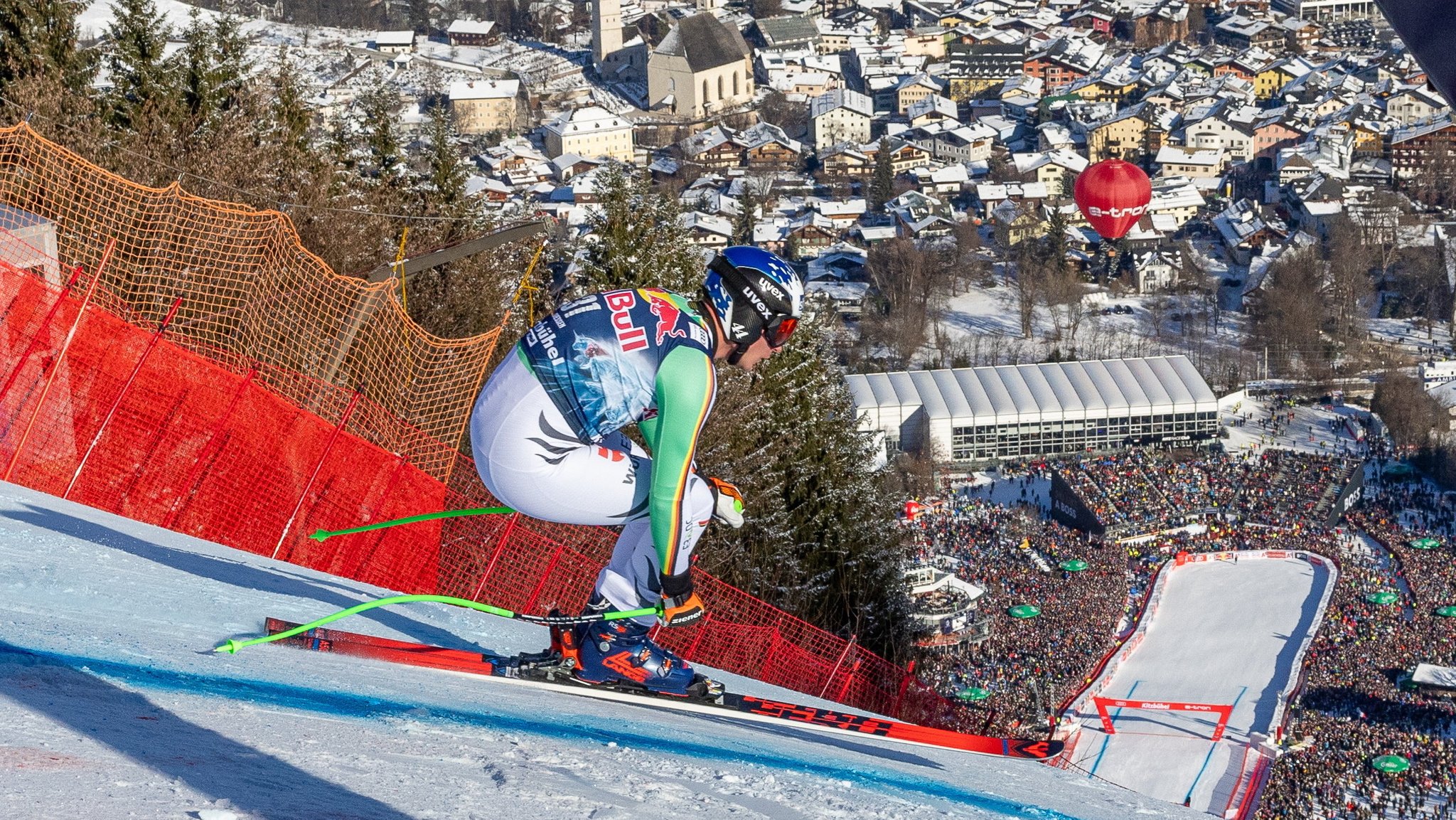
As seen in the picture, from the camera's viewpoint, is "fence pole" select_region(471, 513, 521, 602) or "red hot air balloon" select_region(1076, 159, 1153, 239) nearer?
"fence pole" select_region(471, 513, 521, 602)

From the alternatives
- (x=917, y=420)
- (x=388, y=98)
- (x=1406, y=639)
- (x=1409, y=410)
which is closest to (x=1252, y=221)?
(x=1409, y=410)

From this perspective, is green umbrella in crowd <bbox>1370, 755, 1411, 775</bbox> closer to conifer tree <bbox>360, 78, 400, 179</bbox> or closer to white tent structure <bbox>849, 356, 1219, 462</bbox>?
conifer tree <bbox>360, 78, 400, 179</bbox>

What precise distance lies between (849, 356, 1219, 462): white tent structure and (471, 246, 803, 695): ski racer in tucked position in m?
25.8

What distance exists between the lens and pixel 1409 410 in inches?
1208

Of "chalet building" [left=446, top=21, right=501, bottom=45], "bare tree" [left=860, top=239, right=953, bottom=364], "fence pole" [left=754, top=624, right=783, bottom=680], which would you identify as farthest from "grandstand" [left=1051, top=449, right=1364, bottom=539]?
"chalet building" [left=446, top=21, right=501, bottom=45]

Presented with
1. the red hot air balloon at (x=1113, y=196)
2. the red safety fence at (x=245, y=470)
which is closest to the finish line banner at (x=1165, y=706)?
the red safety fence at (x=245, y=470)

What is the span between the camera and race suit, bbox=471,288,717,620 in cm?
336

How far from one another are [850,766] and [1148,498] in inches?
892

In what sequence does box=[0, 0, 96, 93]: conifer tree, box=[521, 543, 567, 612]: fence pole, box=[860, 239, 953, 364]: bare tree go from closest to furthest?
box=[521, 543, 567, 612]: fence pole, box=[0, 0, 96, 93]: conifer tree, box=[860, 239, 953, 364]: bare tree

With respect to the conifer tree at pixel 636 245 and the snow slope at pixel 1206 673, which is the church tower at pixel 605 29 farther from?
the conifer tree at pixel 636 245

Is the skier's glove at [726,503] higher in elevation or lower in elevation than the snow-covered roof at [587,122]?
lower

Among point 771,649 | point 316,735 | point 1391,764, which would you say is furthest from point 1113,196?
point 316,735

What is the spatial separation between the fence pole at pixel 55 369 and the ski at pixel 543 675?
216 cm

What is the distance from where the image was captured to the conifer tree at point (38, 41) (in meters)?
13.6
